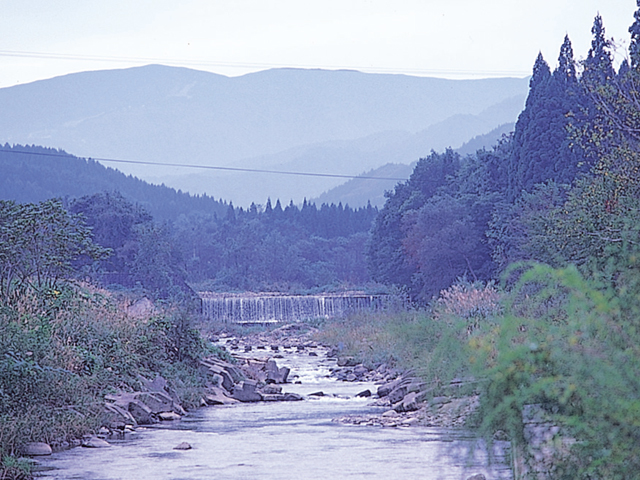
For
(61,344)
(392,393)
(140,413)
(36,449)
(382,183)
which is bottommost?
(392,393)

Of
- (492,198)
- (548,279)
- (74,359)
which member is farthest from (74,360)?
(492,198)

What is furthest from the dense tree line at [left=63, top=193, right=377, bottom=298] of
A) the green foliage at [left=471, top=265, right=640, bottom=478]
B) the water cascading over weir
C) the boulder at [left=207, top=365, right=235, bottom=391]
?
the green foliage at [left=471, top=265, right=640, bottom=478]

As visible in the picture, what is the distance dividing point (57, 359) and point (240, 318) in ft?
133

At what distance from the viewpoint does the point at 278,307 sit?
55094mm

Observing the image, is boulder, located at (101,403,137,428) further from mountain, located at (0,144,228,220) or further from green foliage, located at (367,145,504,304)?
mountain, located at (0,144,228,220)

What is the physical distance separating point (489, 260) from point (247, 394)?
2694 cm

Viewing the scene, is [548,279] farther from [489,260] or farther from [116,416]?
[489,260]

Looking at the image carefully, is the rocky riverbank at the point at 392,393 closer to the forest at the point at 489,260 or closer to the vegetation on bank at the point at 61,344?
the forest at the point at 489,260

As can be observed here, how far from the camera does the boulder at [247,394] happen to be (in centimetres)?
1994

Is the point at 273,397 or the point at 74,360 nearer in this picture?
the point at 74,360

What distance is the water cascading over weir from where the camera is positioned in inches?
2137

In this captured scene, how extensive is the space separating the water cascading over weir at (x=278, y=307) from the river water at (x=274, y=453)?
36.9m

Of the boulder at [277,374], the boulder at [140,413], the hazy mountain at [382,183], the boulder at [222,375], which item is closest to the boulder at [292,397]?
the boulder at [222,375]

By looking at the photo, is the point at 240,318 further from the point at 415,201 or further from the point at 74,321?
the point at 74,321
